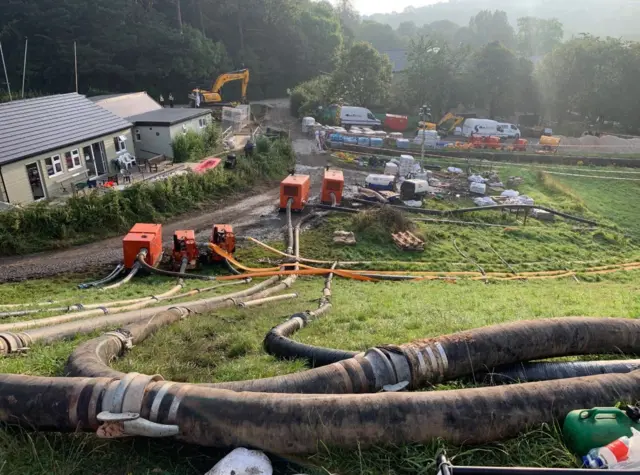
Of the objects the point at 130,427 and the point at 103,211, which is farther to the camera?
the point at 103,211

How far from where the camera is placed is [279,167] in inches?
1259

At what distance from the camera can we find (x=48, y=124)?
23.7 meters

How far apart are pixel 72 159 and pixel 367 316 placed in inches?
842

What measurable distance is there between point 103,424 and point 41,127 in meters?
24.4

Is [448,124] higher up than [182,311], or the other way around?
[182,311]

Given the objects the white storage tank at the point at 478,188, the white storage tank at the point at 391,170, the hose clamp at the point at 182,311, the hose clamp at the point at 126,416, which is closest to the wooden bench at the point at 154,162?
the white storage tank at the point at 391,170

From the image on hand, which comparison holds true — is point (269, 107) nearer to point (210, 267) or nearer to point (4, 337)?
point (210, 267)

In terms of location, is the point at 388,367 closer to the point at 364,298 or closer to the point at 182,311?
the point at 182,311

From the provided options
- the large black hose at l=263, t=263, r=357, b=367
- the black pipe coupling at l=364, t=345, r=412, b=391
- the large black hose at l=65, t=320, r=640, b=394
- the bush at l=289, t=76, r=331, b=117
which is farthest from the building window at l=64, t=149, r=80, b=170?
the bush at l=289, t=76, r=331, b=117

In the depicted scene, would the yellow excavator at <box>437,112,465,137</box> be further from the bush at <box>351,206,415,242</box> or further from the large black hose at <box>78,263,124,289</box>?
the large black hose at <box>78,263,124,289</box>

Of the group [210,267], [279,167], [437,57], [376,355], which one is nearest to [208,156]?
[279,167]

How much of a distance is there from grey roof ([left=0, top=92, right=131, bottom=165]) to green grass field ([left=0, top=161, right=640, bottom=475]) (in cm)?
911

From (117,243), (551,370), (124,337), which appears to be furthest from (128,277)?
(551,370)

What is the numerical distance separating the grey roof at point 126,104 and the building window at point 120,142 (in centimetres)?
588
